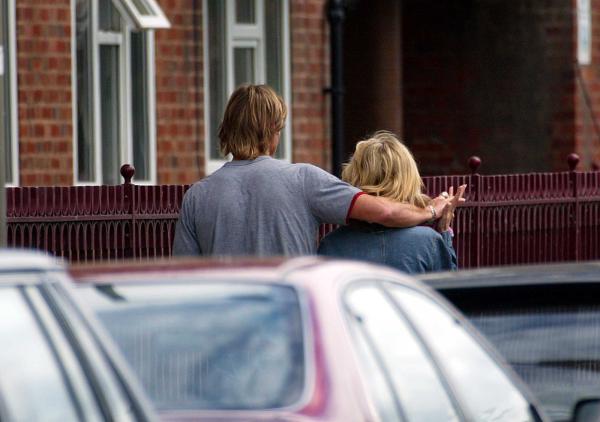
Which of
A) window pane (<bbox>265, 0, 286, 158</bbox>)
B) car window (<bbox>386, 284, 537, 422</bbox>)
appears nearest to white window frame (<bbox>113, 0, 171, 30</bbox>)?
window pane (<bbox>265, 0, 286, 158</bbox>)

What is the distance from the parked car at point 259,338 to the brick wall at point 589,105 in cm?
1275

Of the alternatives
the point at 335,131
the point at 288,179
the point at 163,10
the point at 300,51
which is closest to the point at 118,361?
the point at 288,179

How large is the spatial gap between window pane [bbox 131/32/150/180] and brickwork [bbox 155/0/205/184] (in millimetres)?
111

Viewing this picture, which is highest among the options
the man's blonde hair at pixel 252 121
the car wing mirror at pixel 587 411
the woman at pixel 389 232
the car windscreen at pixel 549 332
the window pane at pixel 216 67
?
the window pane at pixel 216 67

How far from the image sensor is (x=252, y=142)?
6.50m

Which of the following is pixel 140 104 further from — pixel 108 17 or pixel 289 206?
pixel 289 206

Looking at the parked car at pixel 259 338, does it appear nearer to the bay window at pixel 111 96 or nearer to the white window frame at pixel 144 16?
the white window frame at pixel 144 16

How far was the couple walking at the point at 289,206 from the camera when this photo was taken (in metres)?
6.39

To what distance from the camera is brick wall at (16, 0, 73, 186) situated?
12.6 meters

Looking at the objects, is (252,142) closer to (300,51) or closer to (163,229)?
(163,229)

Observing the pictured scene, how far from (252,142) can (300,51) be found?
8.21m

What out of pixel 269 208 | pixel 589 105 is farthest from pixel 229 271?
pixel 589 105

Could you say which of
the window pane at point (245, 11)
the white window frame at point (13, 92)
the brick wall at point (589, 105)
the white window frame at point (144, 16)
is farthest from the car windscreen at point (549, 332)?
the brick wall at point (589, 105)

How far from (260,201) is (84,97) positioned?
22.8ft
